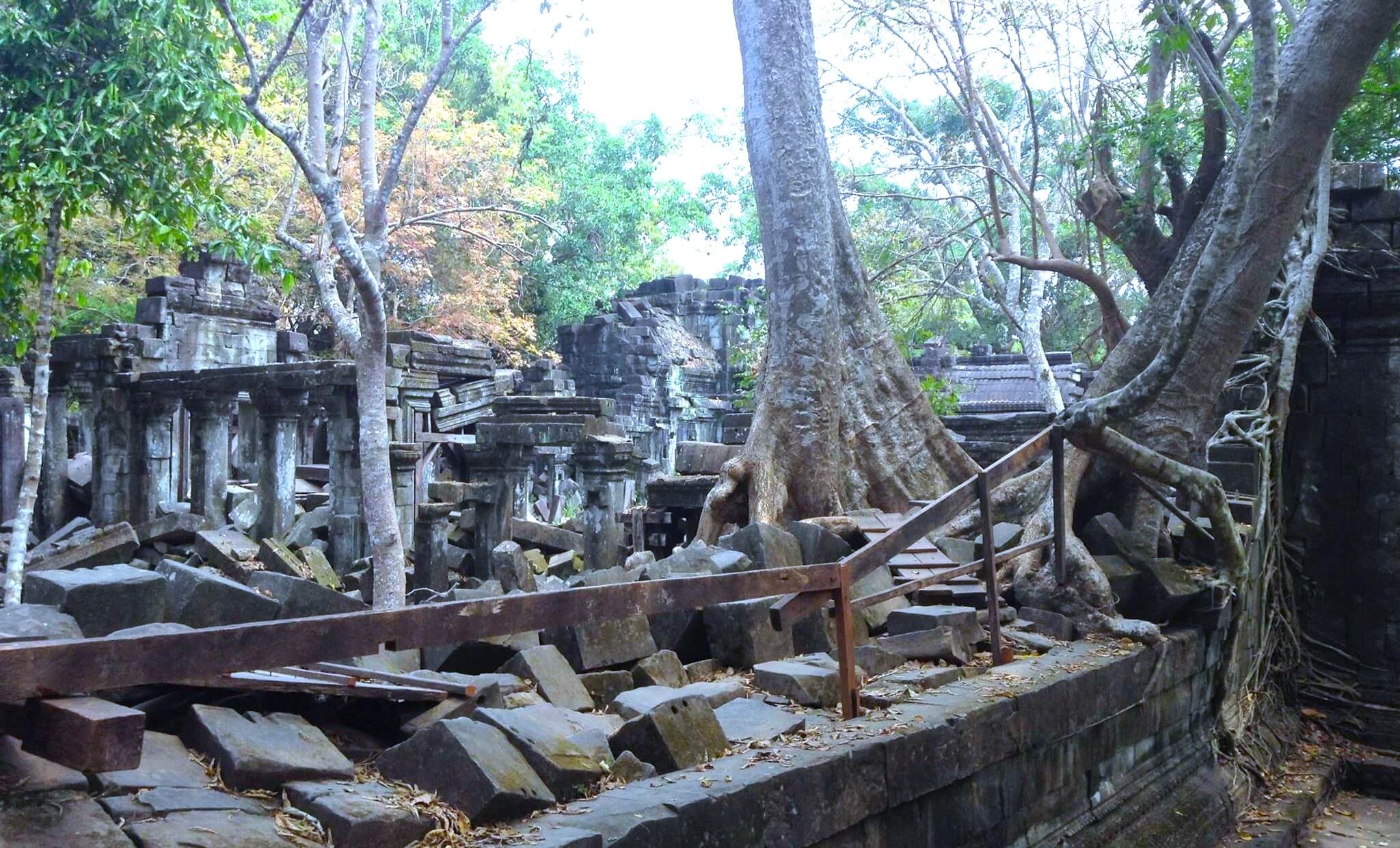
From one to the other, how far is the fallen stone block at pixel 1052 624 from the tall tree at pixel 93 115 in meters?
6.38

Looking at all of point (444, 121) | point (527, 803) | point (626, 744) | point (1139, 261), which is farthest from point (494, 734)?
point (444, 121)

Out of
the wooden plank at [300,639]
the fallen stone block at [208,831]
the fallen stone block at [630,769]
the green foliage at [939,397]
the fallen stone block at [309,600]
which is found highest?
the green foliage at [939,397]

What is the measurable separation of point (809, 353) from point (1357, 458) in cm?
442

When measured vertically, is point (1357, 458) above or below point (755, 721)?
above

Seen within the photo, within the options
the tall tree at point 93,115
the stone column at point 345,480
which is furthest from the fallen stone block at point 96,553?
the stone column at point 345,480

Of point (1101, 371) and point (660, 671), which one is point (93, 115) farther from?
point (1101, 371)

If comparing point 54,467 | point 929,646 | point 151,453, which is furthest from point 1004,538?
point 54,467

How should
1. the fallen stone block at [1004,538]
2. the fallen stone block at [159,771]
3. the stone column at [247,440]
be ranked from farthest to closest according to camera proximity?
1. the stone column at [247,440]
2. the fallen stone block at [1004,538]
3. the fallen stone block at [159,771]

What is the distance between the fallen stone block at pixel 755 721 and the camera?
11.7 feet

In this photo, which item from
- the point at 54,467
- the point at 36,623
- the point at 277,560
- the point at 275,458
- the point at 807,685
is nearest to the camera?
the point at 36,623

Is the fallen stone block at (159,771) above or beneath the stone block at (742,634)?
above

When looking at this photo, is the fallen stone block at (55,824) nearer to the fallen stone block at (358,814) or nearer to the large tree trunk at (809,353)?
the fallen stone block at (358,814)

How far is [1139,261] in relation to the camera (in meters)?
8.88

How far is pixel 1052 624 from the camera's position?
226 inches
